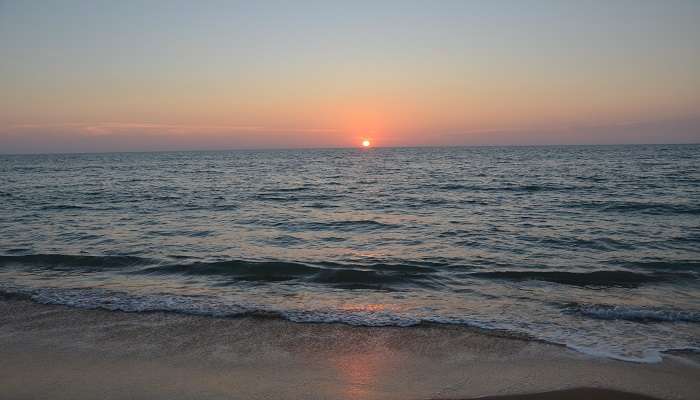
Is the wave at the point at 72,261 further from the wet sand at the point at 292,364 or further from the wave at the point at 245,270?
the wet sand at the point at 292,364

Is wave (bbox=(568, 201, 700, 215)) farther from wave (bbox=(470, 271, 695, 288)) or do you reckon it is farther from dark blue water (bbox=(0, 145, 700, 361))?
wave (bbox=(470, 271, 695, 288))

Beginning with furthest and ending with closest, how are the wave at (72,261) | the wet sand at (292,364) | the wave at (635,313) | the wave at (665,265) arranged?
1. the wave at (72,261)
2. the wave at (665,265)
3. the wave at (635,313)
4. the wet sand at (292,364)

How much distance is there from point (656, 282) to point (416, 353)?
7.20 meters

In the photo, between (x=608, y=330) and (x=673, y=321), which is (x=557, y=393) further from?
(x=673, y=321)

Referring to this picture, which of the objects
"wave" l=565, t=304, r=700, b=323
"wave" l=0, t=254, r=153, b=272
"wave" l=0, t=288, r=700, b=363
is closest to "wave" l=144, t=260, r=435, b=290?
"wave" l=0, t=254, r=153, b=272

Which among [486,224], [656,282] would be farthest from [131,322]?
[486,224]

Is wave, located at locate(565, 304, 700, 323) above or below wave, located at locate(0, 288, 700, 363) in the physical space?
below

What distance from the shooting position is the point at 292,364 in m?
5.79

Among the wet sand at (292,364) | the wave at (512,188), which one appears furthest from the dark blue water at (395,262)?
the wave at (512,188)

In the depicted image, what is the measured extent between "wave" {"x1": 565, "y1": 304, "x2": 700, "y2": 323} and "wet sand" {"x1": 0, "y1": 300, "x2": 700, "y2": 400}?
1804 millimetres

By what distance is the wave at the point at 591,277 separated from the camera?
33.8ft

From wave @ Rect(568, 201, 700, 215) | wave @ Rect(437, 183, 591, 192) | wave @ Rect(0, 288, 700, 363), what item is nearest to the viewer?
wave @ Rect(0, 288, 700, 363)

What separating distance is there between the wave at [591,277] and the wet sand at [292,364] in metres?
4.11

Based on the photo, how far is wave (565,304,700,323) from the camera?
7770 millimetres
